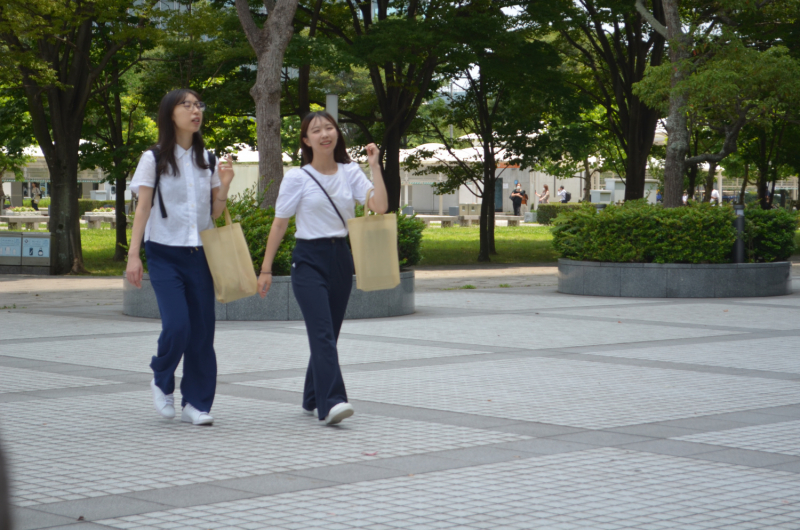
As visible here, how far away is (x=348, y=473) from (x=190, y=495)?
72 centimetres

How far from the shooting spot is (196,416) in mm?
5422

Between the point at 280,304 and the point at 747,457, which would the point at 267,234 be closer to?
the point at 280,304

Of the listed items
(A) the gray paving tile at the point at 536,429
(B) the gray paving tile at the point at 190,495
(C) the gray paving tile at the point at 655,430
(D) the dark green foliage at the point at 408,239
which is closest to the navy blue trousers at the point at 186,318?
(B) the gray paving tile at the point at 190,495

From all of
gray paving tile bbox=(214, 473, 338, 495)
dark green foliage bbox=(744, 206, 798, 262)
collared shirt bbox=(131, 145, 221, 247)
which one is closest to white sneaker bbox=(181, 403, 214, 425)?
collared shirt bbox=(131, 145, 221, 247)

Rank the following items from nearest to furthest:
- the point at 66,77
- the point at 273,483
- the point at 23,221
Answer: the point at 273,483 → the point at 66,77 → the point at 23,221

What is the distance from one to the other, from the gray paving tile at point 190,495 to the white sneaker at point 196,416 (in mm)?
1284

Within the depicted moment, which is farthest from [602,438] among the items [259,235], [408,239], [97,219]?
[97,219]

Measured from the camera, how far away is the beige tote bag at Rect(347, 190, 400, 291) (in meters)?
5.50

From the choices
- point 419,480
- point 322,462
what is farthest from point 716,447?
point 322,462

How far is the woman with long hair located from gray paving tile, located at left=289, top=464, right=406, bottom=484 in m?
0.82

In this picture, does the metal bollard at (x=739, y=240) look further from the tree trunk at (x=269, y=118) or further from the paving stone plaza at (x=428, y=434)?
the tree trunk at (x=269, y=118)

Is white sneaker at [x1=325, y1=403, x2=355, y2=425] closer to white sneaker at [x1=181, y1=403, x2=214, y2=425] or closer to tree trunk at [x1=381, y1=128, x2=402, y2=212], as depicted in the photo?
white sneaker at [x1=181, y1=403, x2=214, y2=425]

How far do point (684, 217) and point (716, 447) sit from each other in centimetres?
988

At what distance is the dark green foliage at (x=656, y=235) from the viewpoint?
14312mm
